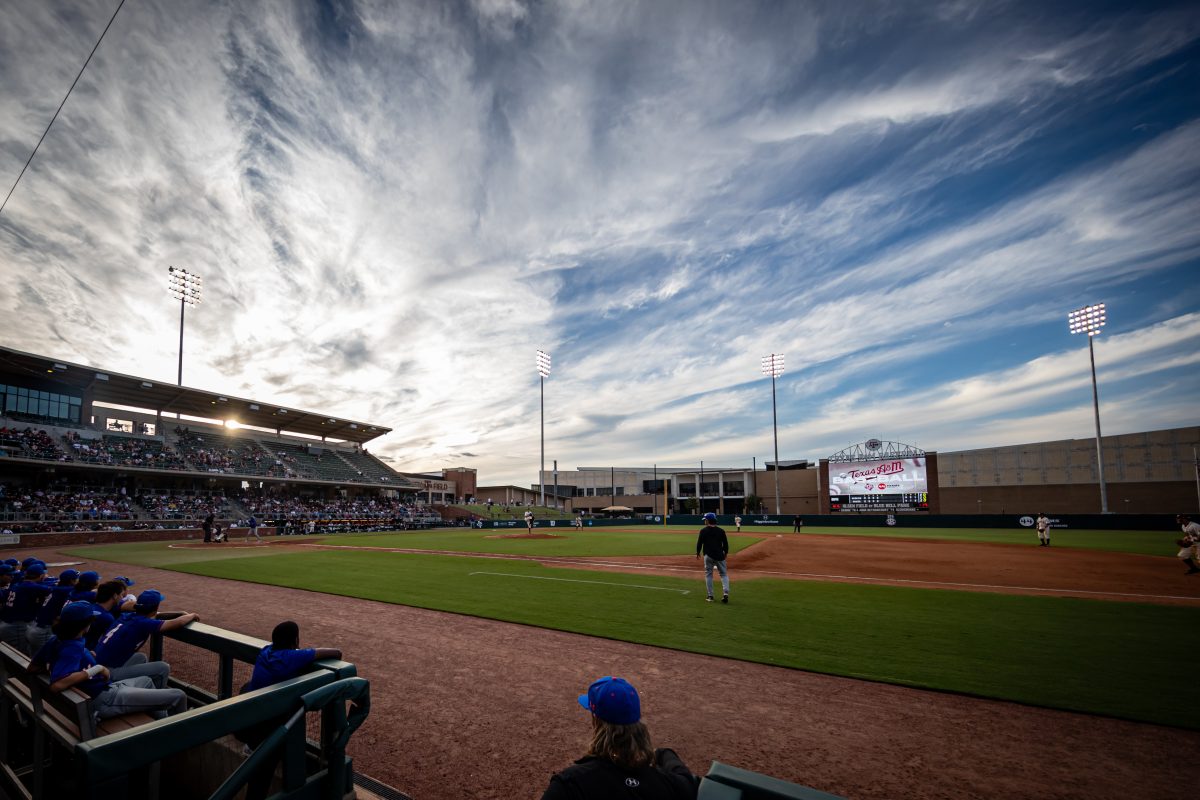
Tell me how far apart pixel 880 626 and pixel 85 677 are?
10.6 metres

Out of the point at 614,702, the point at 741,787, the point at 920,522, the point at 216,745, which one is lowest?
A: the point at 920,522

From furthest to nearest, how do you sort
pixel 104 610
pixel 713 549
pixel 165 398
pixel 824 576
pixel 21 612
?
pixel 165 398 → pixel 824 576 → pixel 713 549 → pixel 21 612 → pixel 104 610

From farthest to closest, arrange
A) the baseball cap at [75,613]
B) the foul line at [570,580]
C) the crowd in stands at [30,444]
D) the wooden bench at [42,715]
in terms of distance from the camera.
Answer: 1. the crowd in stands at [30,444]
2. the foul line at [570,580]
3. the baseball cap at [75,613]
4. the wooden bench at [42,715]

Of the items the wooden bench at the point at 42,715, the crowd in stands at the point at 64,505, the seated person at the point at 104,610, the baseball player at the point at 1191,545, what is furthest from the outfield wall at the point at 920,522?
the wooden bench at the point at 42,715

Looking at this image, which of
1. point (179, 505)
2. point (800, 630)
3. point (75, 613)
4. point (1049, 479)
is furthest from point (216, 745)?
point (1049, 479)

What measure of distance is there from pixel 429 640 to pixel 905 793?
7000mm

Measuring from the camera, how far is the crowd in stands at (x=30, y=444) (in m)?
33.6

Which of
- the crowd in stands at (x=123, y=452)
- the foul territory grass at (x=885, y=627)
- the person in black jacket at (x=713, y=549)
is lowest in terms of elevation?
the foul territory grass at (x=885, y=627)

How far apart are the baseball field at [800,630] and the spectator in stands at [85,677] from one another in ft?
5.98

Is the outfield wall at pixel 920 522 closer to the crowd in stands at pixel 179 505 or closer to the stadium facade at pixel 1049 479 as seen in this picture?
the stadium facade at pixel 1049 479

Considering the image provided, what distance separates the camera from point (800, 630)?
29.9 feet

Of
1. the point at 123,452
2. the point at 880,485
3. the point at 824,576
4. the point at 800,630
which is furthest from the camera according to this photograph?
the point at 880,485

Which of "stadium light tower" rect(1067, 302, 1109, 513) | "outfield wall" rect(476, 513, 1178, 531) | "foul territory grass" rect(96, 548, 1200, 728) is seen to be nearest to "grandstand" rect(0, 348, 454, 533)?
"outfield wall" rect(476, 513, 1178, 531)

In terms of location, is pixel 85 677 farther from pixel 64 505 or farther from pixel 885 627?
pixel 64 505
